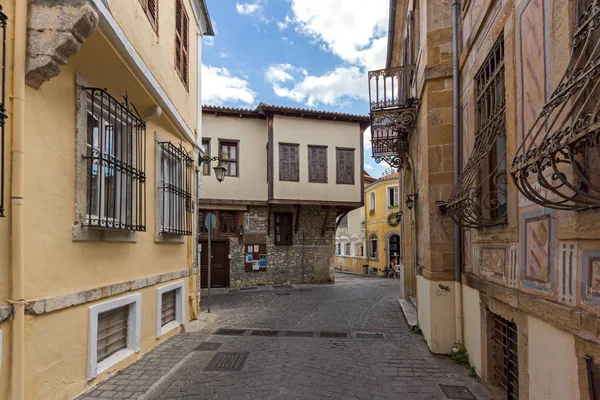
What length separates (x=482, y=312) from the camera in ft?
15.1

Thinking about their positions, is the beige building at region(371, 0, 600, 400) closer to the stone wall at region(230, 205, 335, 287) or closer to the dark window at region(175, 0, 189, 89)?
the dark window at region(175, 0, 189, 89)

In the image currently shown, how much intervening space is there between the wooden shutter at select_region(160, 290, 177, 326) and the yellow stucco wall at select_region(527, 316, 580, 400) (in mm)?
5711

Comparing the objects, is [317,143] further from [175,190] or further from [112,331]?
[112,331]

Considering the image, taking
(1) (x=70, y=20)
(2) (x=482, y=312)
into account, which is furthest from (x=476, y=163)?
(1) (x=70, y=20)

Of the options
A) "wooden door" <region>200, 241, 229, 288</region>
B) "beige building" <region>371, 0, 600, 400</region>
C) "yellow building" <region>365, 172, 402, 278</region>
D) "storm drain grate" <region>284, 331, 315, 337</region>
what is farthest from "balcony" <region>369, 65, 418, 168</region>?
"yellow building" <region>365, 172, 402, 278</region>

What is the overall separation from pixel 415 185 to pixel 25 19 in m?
7.53

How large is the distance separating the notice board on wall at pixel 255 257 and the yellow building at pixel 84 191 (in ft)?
29.1

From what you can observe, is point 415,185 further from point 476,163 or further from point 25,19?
point 25,19

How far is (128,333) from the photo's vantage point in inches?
207

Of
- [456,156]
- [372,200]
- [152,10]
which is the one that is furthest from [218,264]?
[372,200]

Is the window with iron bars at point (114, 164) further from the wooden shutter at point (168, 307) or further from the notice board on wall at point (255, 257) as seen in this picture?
the notice board on wall at point (255, 257)

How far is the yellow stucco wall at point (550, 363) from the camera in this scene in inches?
103

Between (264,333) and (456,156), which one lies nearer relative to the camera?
(456,156)

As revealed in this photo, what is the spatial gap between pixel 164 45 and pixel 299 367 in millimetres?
5765
